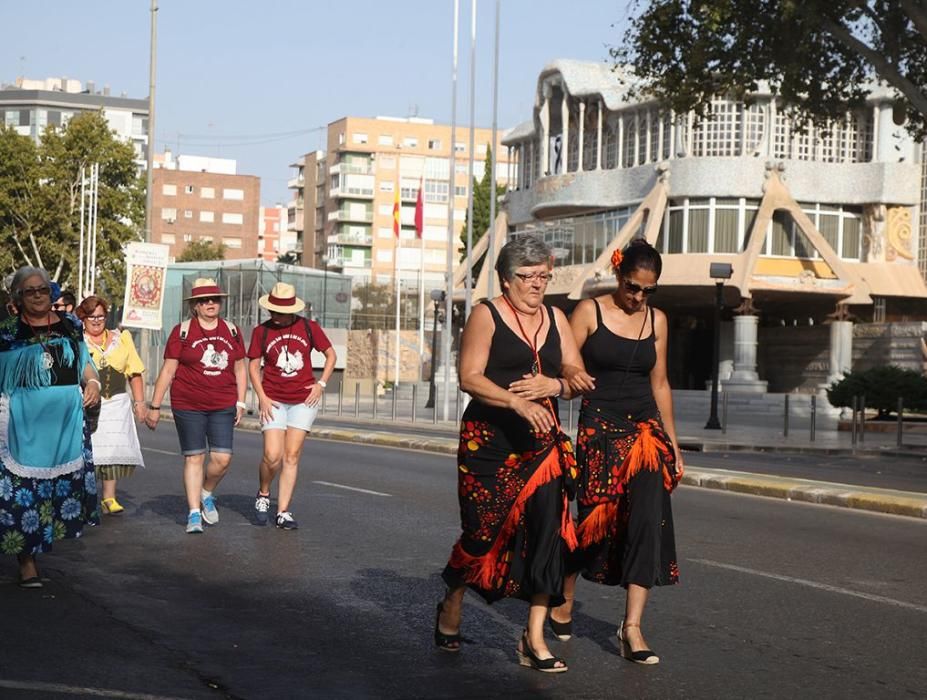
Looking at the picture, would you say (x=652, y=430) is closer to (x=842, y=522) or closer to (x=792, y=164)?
(x=842, y=522)

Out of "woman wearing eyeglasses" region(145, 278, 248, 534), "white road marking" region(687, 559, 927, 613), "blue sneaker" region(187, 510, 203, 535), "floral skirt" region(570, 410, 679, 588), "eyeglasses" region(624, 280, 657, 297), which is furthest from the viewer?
"woman wearing eyeglasses" region(145, 278, 248, 534)

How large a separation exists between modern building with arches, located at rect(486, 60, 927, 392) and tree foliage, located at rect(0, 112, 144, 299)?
34071 millimetres

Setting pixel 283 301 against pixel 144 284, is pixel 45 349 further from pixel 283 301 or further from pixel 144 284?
pixel 144 284

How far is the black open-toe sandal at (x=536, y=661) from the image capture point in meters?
6.51

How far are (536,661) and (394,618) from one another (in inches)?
56.4

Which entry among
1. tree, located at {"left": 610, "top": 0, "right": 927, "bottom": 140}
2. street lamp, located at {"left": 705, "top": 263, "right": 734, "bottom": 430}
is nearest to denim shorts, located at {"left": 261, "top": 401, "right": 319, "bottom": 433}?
tree, located at {"left": 610, "top": 0, "right": 927, "bottom": 140}

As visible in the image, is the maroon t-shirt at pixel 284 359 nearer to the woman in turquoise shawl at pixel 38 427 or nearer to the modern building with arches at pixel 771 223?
the woman in turquoise shawl at pixel 38 427

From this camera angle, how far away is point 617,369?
7.09 meters

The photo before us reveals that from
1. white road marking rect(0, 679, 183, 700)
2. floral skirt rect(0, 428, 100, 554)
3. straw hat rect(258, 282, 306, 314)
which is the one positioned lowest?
white road marking rect(0, 679, 183, 700)

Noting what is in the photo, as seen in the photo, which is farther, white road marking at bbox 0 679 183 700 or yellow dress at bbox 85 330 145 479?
yellow dress at bbox 85 330 145 479

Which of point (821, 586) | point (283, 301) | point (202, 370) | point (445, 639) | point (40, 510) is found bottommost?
point (821, 586)

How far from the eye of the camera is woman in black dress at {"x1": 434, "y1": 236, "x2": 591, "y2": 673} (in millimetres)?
6523

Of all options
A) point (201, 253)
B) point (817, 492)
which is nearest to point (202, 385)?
point (817, 492)

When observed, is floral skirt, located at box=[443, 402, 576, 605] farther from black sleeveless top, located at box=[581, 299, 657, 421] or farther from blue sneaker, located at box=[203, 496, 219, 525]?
blue sneaker, located at box=[203, 496, 219, 525]
